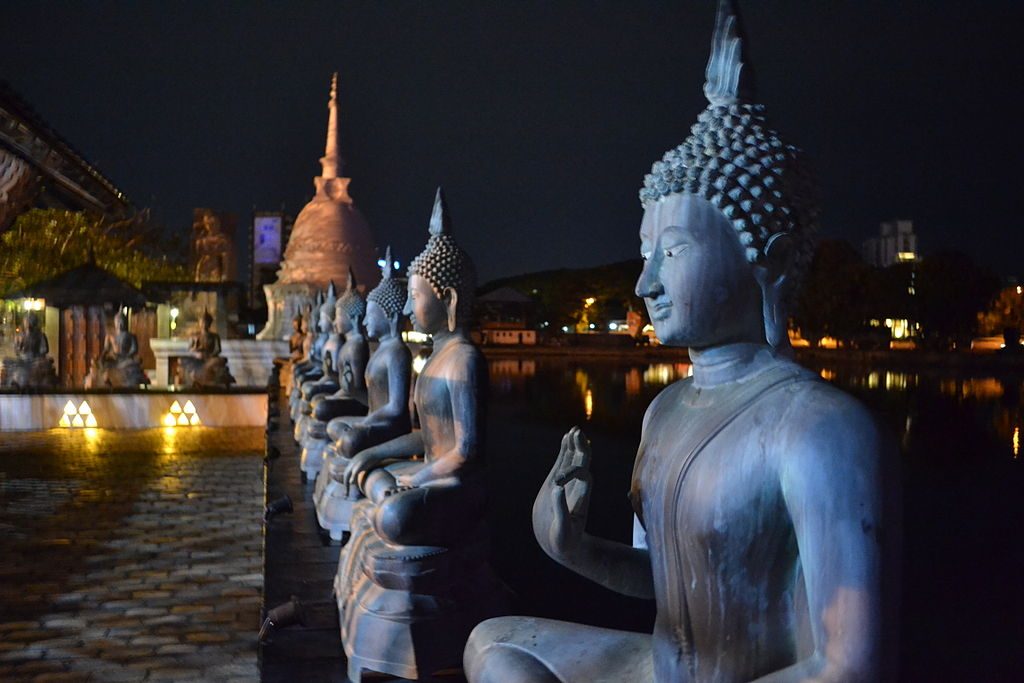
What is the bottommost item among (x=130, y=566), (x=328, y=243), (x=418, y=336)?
(x=130, y=566)

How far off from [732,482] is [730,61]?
944 millimetres

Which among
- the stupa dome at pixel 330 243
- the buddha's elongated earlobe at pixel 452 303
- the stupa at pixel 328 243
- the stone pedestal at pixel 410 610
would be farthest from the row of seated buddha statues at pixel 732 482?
the stupa dome at pixel 330 243

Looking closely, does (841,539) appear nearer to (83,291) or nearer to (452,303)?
(452,303)

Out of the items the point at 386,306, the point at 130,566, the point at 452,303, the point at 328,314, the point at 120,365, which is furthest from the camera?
the point at 120,365

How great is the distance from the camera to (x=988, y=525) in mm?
10555

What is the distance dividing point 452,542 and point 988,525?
346 inches

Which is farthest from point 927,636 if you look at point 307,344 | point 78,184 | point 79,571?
point 307,344

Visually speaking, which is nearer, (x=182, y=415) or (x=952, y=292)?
(x=182, y=415)

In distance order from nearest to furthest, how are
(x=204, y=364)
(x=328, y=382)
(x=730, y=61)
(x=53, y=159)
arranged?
(x=730, y=61)
(x=53, y=159)
(x=328, y=382)
(x=204, y=364)

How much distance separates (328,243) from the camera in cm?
3088

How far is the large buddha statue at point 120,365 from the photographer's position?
1930 cm

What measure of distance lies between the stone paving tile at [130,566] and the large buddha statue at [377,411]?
1009mm

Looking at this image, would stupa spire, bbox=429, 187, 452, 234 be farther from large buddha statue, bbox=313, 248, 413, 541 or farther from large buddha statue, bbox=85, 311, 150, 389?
large buddha statue, bbox=85, 311, 150, 389

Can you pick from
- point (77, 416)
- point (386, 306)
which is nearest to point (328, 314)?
point (386, 306)
